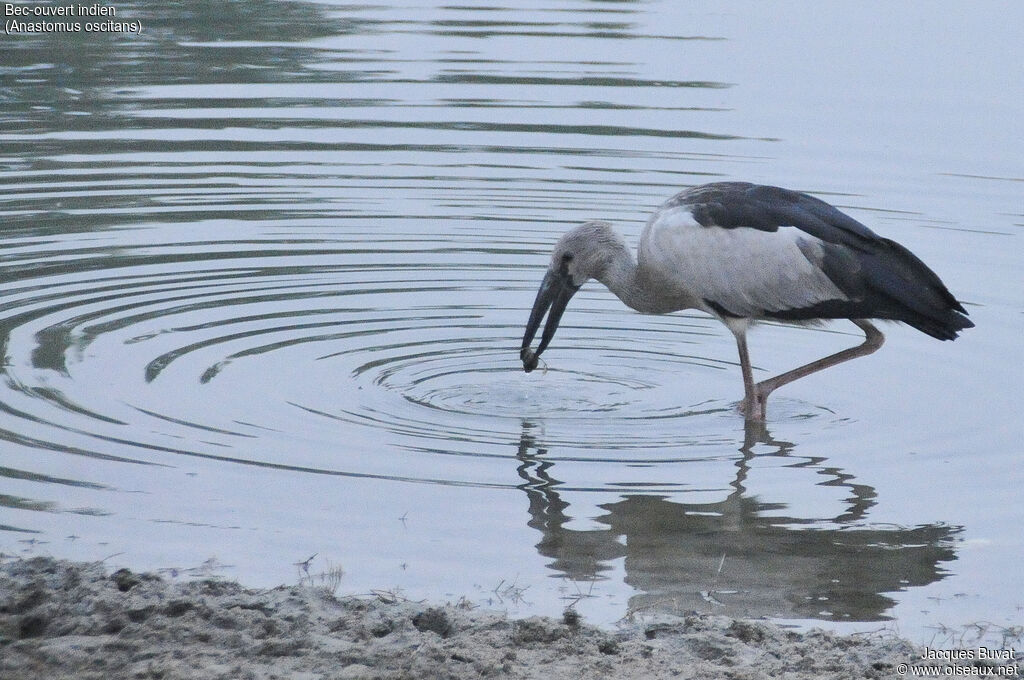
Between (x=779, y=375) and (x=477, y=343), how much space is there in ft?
5.63

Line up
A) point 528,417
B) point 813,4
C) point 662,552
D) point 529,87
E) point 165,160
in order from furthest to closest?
point 813,4
point 529,87
point 165,160
point 528,417
point 662,552

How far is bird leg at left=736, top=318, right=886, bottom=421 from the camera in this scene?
8070mm

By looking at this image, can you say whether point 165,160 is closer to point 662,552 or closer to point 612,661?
point 662,552

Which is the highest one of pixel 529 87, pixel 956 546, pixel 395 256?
pixel 529 87

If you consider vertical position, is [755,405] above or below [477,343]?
below

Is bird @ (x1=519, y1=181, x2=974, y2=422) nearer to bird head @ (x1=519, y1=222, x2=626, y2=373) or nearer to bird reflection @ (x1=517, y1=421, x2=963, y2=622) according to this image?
bird head @ (x1=519, y1=222, x2=626, y2=373)

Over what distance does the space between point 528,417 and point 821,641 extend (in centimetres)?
284

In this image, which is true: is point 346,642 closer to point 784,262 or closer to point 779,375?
point 784,262

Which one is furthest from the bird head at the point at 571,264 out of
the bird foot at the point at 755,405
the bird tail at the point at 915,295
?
the bird tail at the point at 915,295

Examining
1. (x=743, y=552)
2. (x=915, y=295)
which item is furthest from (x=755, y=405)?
(x=743, y=552)

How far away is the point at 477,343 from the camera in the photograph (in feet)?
29.7

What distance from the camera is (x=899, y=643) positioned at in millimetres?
5215

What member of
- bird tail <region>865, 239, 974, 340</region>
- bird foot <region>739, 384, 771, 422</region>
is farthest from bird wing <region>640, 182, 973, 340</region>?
bird foot <region>739, 384, 771, 422</region>

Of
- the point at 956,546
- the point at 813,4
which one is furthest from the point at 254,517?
the point at 813,4
